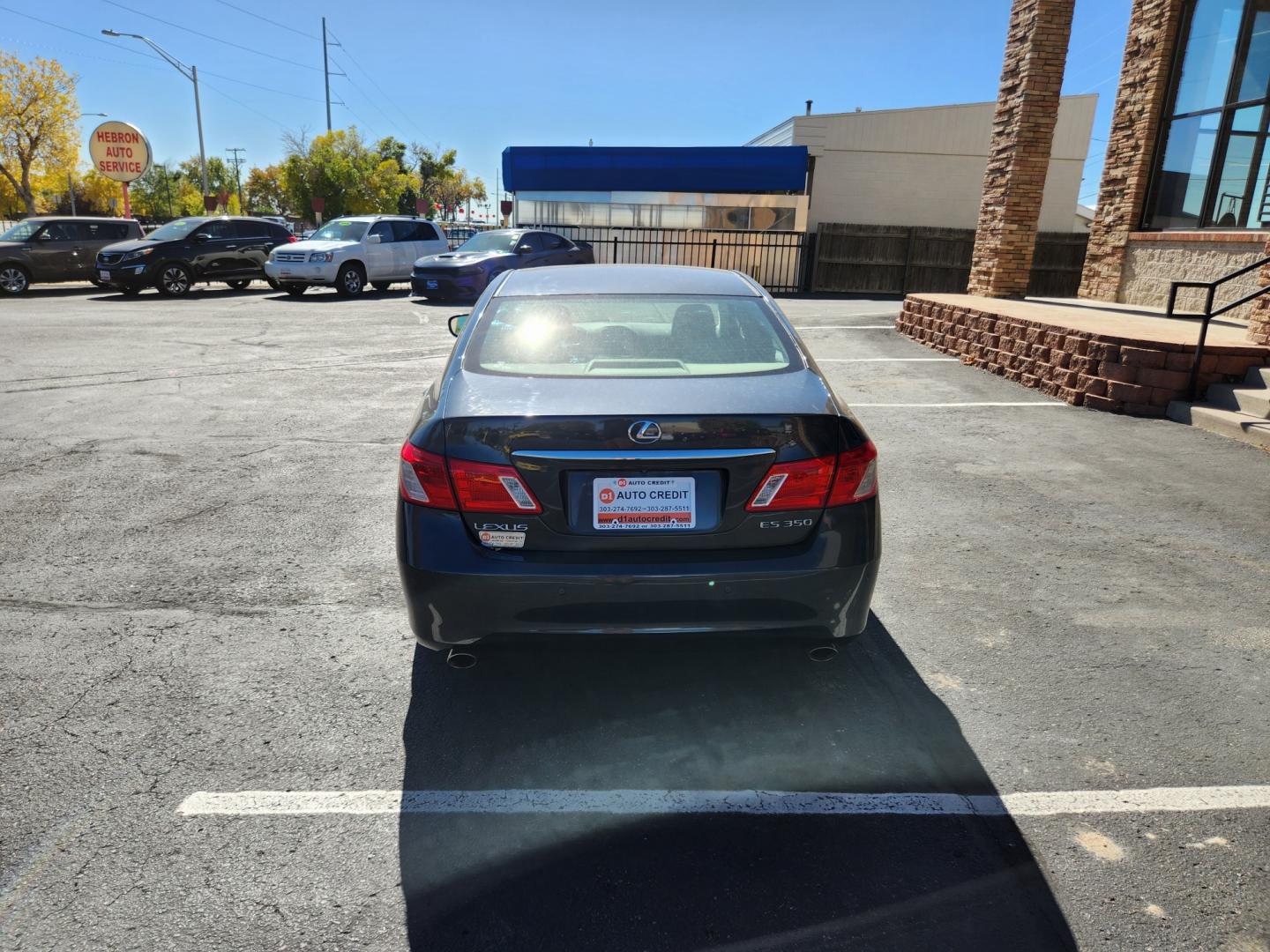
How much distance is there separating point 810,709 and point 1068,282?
2615cm

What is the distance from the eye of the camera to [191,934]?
7.22 ft

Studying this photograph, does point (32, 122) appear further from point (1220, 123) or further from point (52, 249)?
point (1220, 123)

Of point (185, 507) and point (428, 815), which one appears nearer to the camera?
point (428, 815)

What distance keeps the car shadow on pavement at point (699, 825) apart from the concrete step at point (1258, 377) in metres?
6.67

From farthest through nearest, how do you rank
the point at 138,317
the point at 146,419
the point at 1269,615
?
the point at 138,317 < the point at 146,419 < the point at 1269,615

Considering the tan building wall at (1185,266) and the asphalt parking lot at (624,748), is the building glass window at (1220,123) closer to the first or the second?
the tan building wall at (1185,266)

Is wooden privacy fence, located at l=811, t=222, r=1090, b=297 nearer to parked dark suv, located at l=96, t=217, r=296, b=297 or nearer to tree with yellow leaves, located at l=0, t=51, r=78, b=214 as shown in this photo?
parked dark suv, located at l=96, t=217, r=296, b=297

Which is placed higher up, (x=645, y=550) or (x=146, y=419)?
(x=645, y=550)

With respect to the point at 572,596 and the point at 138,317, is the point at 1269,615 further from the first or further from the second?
the point at 138,317

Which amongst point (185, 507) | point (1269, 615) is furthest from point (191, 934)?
point (1269, 615)

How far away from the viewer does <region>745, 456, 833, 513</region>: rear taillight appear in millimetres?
2898

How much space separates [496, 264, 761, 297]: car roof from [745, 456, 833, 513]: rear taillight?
1.37 meters

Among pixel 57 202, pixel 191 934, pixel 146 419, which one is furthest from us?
Answer: pixel 57 202

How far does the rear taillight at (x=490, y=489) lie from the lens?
9.34ft
